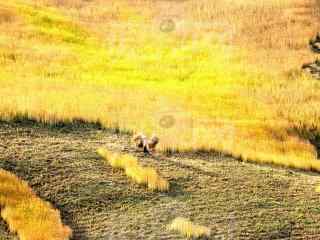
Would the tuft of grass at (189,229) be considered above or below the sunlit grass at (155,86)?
below

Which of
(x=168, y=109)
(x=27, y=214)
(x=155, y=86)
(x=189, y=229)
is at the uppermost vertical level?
(x=155, y=86)

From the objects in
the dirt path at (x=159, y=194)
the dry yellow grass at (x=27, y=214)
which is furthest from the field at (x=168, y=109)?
the dry yellow grass at (x=27, y=214)

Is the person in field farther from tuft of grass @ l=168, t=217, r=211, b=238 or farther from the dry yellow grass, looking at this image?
tuft of grass @ l=168, t=217, r=211, b=238

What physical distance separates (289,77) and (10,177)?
108ft

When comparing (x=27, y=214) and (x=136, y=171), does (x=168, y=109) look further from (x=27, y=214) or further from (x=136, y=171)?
(x=27, y=214)

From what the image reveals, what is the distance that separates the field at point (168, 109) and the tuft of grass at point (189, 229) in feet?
1.08

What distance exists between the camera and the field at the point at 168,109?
21234 mm

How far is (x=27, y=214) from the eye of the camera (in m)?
19.8

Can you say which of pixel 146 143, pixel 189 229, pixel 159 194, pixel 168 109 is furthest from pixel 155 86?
pixel 189 229

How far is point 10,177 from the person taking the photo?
21.8 meters

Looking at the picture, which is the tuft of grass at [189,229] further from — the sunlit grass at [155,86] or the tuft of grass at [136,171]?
the sunlit grass at [155,86]

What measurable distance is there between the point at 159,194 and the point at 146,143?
13.8 feet

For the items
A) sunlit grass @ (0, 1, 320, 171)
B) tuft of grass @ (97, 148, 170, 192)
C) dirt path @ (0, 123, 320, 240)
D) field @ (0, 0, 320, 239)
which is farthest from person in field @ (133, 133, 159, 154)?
tuft of grass @ (97, 148, 170, 192)

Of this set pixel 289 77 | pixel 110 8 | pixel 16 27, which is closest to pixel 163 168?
pixel 289 77
